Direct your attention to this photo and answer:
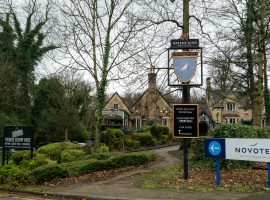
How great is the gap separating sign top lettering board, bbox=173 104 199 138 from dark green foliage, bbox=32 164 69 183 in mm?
4436

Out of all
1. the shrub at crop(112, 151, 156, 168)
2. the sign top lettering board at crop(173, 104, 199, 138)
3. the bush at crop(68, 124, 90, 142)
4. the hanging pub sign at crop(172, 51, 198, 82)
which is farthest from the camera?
the bush at crop(68, 124, 90, 142)

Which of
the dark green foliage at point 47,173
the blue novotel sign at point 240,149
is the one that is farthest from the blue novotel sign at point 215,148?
the dark green foliage at point 47,173

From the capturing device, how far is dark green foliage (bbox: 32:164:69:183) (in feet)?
48.7

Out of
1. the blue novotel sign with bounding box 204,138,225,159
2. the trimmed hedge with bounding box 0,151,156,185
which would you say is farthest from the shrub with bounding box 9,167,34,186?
the blue novotel sign with bounding box 204,138,225,159

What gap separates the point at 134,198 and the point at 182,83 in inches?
190

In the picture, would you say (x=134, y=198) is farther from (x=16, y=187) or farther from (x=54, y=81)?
(x=54, y=81)

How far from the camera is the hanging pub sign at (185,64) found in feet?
47.2

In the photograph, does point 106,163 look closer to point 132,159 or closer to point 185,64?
point 132,159

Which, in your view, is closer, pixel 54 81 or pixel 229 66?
pixel 229 66

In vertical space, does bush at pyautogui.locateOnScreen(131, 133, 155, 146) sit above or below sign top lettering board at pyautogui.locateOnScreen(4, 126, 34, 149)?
below

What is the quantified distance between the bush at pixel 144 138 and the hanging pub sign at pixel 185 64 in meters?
23.9

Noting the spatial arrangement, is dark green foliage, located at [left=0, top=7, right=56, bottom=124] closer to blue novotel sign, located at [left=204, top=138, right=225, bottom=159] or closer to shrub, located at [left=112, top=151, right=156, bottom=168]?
shrub, located at [left=112, top=151, right=156, bottom=168]

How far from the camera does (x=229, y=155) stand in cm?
1350

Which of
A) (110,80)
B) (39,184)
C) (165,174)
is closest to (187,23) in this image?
(110,80)
